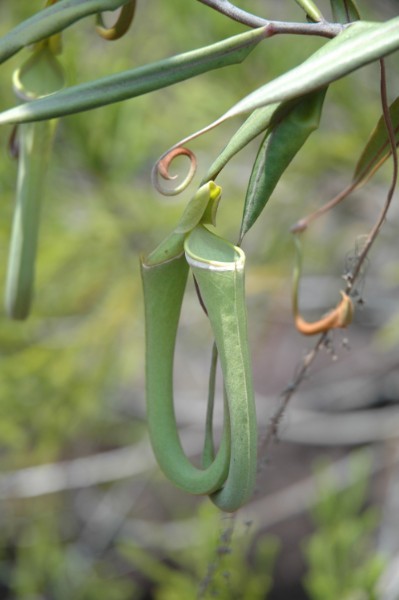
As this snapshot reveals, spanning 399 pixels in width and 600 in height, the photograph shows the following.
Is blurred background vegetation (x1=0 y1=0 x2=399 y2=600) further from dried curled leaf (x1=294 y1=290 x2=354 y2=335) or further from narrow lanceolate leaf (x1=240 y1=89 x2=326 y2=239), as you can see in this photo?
narrow lanceolate leaf (x1=240 y1=89 x2=326 y2=239)

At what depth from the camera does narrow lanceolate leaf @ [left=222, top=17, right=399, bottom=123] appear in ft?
0.88

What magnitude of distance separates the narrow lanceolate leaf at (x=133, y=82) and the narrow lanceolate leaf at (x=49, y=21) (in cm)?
3

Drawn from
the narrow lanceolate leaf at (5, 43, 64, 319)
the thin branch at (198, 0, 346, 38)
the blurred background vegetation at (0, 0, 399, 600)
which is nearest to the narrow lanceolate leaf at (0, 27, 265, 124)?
the thin branch at (198, 0, 346, 38)

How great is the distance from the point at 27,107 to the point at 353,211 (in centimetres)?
118

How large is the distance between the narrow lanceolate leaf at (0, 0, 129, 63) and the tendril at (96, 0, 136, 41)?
5 centimetres

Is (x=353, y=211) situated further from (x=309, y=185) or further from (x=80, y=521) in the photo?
(x=80, y=521)

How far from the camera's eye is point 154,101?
1365 millimetres

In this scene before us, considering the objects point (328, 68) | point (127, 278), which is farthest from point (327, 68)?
point (127, 278)

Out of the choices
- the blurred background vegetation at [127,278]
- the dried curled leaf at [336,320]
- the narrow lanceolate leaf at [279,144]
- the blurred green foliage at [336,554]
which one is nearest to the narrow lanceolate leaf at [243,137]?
the narrow lanceolate leaf at [279,144]

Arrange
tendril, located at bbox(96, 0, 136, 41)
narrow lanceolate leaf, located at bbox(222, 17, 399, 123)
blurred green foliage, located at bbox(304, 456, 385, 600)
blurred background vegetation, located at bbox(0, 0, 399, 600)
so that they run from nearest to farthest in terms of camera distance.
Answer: narrow lanceolate leaf, located at bbox(222, 17, 399, 123)
tendril, located at bbox(96, 0, 136, 41)
blurred green foliage, located at bbox(304, 456, 385, 600)
blurred background vegetation, located at bbox(0, 0, 399, 600)

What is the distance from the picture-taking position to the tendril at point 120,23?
0.39 m

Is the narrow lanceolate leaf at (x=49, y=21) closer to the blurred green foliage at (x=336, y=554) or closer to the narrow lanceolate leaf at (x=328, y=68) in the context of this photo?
the narrow lanceolate leaf at (x=328, y=68)

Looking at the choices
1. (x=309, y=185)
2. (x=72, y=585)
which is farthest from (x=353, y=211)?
(x=72, y=585)

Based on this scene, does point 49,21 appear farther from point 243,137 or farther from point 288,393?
point 288,393
